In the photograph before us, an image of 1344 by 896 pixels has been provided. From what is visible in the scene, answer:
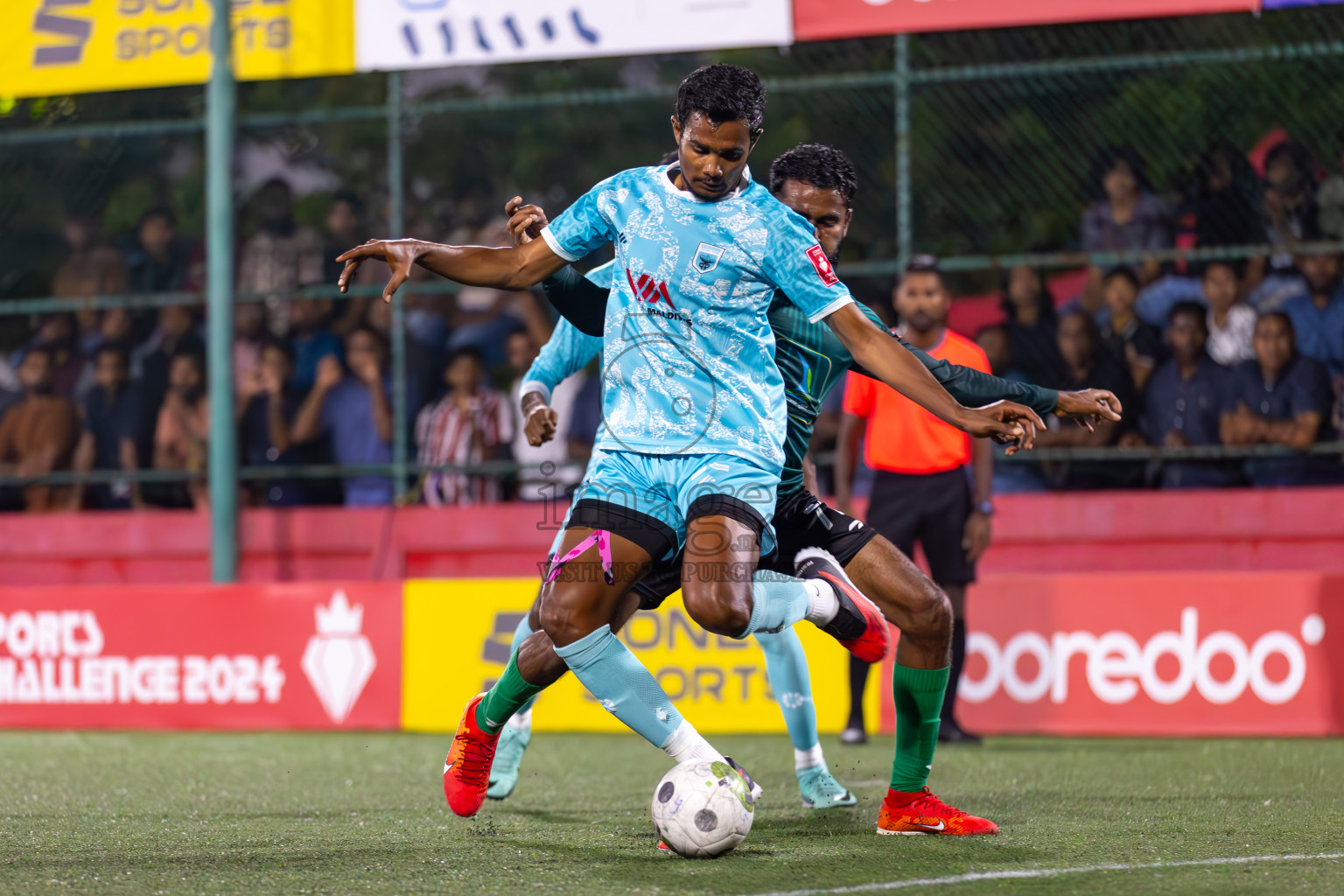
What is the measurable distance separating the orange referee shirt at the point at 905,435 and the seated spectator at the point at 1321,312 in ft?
8.26

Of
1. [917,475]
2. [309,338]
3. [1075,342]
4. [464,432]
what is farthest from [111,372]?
[1075,342]

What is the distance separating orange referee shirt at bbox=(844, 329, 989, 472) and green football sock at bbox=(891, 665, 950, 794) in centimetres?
266

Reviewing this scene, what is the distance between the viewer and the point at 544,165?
11633mm

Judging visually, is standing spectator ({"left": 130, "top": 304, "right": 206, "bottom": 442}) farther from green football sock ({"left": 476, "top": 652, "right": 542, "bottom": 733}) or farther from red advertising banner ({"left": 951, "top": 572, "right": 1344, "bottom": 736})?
green football sock ({"left": 476, "top": 652, "right": 542, "bottom": 733})

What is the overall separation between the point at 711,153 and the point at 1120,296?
18.5 feet

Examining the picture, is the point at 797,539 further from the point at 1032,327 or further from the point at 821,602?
the point at 1032,327

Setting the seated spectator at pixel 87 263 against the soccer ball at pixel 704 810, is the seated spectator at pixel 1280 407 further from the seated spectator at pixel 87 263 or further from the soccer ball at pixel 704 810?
the seated spectator at pixel 87 263

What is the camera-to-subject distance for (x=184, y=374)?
11.1m

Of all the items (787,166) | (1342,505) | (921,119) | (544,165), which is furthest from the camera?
(544,165)

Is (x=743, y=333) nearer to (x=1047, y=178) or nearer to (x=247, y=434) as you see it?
(x=1047, y=178)

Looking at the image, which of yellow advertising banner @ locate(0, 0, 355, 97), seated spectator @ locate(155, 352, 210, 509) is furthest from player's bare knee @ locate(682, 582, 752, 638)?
seated spectator @ locate(155, 352, 210, 509)

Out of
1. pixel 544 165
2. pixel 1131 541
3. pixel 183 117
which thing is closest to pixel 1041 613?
pixel 1131 541

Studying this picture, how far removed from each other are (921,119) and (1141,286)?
1.74 m

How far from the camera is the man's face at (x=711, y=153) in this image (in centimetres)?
438
